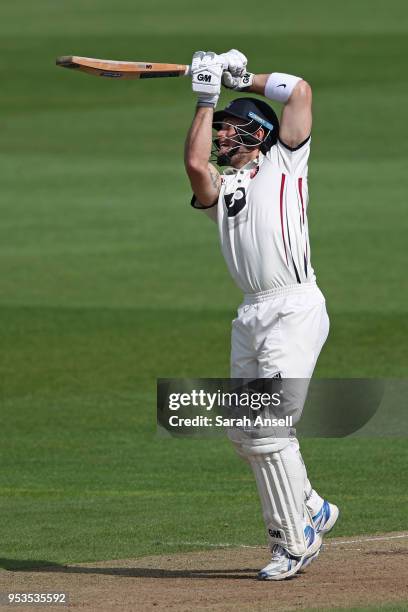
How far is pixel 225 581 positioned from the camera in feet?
27.8

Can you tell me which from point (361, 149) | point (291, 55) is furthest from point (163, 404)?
point (291, 55)

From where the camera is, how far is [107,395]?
1532cm

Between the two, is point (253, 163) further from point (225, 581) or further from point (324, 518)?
point (225, 581)

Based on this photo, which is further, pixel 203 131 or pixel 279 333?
pixel 203 131

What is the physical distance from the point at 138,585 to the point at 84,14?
46000mm

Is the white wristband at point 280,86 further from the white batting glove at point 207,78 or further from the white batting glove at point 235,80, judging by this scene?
the white batting glove at point 207,78

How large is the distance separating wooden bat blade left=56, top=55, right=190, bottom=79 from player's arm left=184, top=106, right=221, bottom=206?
0.51 m

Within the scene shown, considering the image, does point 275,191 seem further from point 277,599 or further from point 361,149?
point 361,149

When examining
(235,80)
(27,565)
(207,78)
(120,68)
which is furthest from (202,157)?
(27,565)

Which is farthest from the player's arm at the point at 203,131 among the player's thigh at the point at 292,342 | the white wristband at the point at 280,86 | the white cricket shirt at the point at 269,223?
the player's thigh at the point at 292,342

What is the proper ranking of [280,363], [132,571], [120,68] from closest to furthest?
1. [280,363]
2. [132,571]
3. [120,68]

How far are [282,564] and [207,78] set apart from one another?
8.93 ft

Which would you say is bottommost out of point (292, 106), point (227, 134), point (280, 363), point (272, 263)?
point (280, 363)

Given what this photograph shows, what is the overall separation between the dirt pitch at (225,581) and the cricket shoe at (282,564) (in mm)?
62
